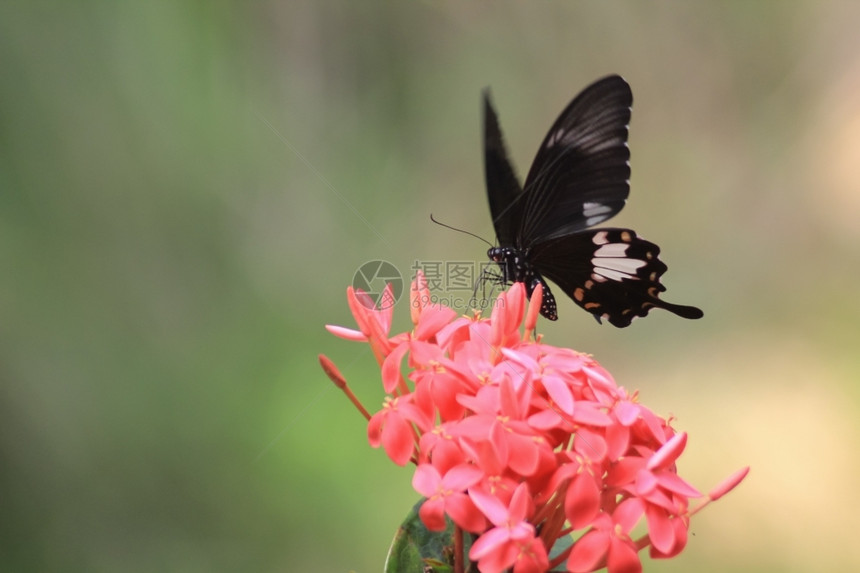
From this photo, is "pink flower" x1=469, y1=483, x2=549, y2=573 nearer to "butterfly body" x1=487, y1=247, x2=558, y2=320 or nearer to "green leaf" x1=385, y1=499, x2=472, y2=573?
"green leaf" x1=385, y1=499, x2=472, y2=573

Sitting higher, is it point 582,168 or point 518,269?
point 582,168

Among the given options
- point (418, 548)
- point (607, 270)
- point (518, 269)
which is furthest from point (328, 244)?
point (418, 548)

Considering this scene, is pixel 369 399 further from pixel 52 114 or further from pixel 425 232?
pixel 52 114

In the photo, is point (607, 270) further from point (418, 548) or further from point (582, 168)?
point (418, 548)

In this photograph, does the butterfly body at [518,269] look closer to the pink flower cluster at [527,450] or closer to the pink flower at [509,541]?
the pink flower cluster at [527,450]

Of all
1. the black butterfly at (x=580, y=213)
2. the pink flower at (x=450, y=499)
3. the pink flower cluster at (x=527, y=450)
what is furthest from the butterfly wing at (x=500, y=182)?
the pink flower at (x=450, y=499)

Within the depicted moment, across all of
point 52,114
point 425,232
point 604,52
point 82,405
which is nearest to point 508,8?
point 604,52
